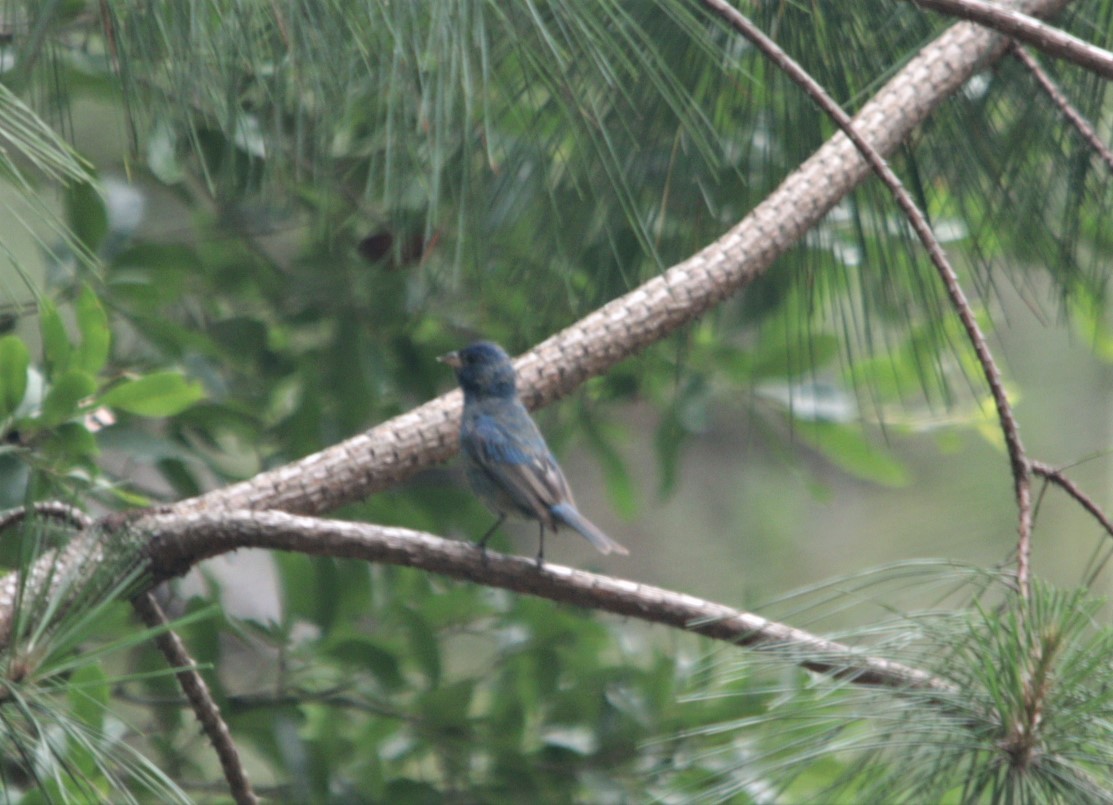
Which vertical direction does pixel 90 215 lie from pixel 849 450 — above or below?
above

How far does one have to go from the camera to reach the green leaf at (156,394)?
1992 mm

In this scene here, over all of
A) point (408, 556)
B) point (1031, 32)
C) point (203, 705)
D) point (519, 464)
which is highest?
point (1031, 32)

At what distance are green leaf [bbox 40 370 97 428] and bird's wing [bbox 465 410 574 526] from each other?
83 cm

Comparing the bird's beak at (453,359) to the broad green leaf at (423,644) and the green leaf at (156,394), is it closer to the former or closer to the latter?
the broad green leaf at (423,644)

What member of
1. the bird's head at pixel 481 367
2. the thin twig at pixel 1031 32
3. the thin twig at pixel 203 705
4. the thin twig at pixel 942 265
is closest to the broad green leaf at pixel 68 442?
the thin twig at pixel 203 705

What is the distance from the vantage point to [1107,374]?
233 inches

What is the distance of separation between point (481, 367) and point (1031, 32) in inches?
60.9

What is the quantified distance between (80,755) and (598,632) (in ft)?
4.37

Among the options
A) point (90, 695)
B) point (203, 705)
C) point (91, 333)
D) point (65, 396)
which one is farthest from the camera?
point (91, 333)

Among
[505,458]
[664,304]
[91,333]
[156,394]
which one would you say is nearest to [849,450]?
[505,458]

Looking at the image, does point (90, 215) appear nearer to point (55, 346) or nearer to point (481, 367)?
point (55, 346)

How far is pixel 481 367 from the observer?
105 inches

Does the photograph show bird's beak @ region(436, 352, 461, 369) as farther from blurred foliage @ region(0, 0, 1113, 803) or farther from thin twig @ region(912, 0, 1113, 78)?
thin twig @ region(912, 0, 1113, 78)

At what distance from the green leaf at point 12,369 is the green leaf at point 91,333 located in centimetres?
16
